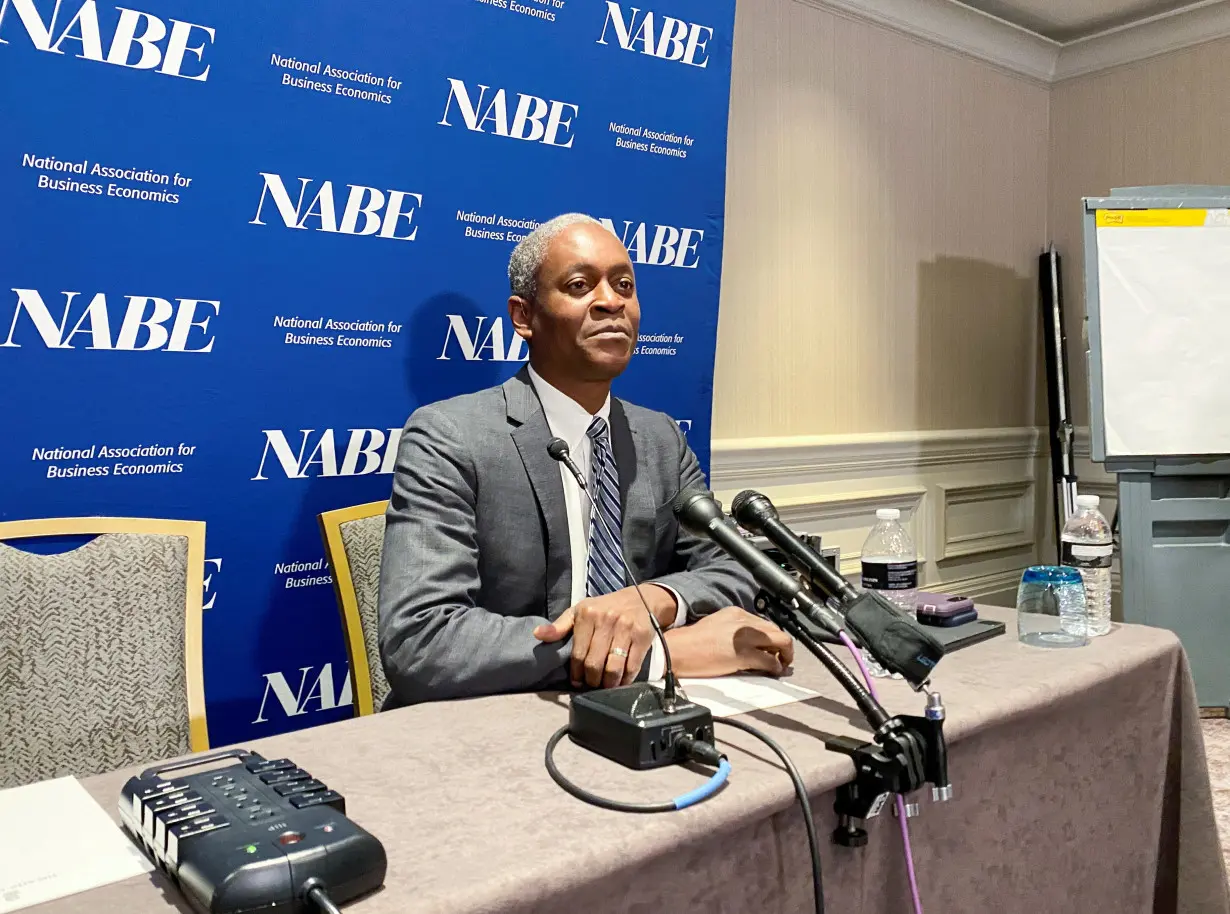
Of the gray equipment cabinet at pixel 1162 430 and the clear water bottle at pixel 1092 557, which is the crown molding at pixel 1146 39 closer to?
the gray equipment cabinet at pixel 1162 430

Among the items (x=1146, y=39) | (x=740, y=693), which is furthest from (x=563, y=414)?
(x=1146, y=39)

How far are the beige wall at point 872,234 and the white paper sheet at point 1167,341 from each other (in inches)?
31.1

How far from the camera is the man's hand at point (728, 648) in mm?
1315

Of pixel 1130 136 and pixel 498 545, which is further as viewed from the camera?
pixel 1130 136

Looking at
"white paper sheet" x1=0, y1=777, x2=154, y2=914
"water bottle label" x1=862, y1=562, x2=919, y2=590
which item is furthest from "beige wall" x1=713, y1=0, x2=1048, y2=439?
"white paper sheet" x1=0, y1=777, x2=154, y2=914

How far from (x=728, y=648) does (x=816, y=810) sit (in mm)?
357

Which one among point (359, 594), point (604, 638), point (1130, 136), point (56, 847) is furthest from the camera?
point (1130, 136)

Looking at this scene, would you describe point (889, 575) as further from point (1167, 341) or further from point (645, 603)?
point (1167, 341)

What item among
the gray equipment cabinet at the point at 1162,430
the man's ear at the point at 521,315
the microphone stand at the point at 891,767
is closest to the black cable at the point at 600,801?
the microphone stand at the point at 891,767

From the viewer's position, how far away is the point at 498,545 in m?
1.56

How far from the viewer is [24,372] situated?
1772 mm

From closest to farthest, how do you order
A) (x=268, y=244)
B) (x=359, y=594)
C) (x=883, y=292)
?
Answer: (x=359, y=594) → (x=268, y=244) → (x=883, y=292)

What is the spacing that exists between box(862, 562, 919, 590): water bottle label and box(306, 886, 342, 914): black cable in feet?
3.39

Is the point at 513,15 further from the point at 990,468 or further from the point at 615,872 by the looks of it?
the point at 990,468
